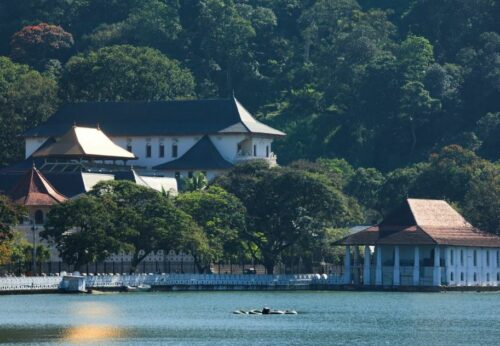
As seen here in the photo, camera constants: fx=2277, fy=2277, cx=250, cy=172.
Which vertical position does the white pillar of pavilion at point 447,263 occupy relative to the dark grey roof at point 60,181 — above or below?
below

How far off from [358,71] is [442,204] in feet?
175

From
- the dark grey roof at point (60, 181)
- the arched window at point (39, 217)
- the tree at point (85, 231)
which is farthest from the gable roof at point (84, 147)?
the tree at point (85, 231)

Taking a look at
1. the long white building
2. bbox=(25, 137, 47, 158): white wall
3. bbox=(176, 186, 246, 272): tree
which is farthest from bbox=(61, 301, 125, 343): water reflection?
bbox=(25, 137, 47, 158): white wall

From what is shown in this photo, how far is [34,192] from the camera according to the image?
152m

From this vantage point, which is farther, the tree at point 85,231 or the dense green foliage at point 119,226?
the dense green foliage at point 119,226

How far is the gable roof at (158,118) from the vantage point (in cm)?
17812

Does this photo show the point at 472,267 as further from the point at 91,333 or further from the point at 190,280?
the point at 91,333

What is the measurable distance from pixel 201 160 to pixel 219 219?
28.3m

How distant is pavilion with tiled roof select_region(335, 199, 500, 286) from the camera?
141000mm

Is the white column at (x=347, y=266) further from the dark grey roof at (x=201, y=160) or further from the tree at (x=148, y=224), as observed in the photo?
the dark grey roof at (x=201, y=160)

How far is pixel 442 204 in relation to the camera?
146 meters

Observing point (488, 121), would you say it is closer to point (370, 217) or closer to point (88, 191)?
point (370, 217)

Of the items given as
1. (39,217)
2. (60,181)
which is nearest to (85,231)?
(39,217)

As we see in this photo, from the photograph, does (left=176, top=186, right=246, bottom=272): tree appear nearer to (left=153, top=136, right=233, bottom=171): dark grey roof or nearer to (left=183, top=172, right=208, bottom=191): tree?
(left=183, top=172, right=208, bottom=191): tree
